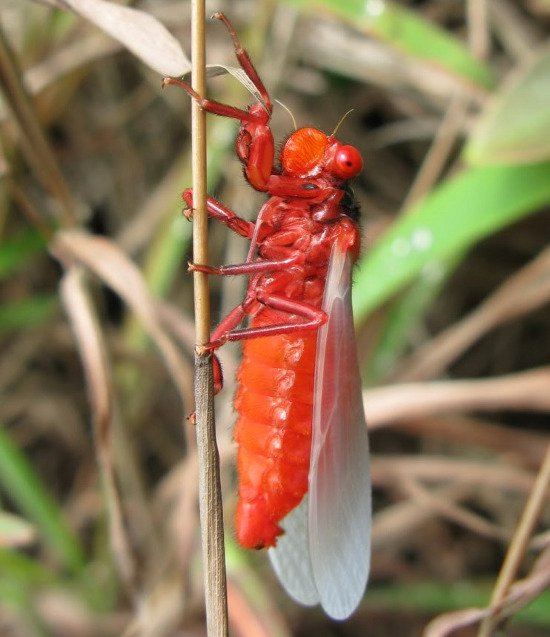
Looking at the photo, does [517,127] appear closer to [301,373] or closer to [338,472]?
[301,373]

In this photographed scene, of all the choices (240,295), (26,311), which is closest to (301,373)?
(240,295)

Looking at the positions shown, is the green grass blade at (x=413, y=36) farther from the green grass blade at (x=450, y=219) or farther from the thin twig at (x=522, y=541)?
the thin twig at (x=522, y=541)

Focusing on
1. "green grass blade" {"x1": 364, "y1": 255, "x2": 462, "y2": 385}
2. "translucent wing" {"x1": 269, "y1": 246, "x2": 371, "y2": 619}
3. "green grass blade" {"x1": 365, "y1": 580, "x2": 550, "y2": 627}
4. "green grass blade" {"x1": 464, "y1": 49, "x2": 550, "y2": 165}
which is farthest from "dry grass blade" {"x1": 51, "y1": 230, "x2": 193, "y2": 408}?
"green grass blade" {"x1": 365, "y1": 580, "x2": 550, "y2": 627}

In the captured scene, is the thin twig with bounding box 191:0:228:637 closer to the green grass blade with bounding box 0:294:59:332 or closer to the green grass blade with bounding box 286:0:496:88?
the green grass blade with bounding box 286:0:496:88

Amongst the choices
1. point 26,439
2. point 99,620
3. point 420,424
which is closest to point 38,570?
point 99,620

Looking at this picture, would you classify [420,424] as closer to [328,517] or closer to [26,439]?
[328,517]

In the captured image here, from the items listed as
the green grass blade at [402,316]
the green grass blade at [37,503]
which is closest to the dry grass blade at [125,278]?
the green grass blade at [37,503]

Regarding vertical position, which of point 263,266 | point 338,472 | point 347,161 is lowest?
point 338,472
